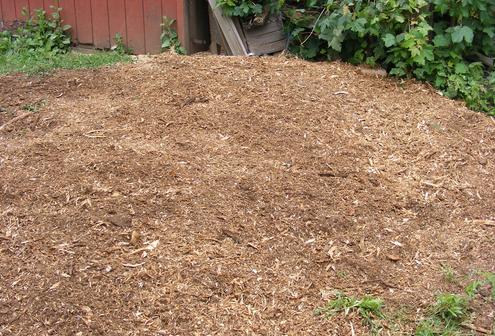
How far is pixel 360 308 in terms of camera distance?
3.24m

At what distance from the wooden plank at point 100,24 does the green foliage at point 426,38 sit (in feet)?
8.22

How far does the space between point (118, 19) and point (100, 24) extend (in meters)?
0.25

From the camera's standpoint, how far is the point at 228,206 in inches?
150

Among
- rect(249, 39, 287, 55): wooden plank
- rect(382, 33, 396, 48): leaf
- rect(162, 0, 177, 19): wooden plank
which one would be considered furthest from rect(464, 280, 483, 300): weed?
rect(162, 0, 177, 19): wooden plank

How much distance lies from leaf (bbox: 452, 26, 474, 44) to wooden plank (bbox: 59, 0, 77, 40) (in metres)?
4.01

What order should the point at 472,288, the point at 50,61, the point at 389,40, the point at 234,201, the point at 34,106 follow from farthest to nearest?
the point at 50,61 < the point at 389,40 < the point at 34,106 < the point at 234,201 < the point at 472,288

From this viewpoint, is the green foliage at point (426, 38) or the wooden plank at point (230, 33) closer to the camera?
the green foliage at point (426, 38)

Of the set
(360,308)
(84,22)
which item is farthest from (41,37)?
(360,308)

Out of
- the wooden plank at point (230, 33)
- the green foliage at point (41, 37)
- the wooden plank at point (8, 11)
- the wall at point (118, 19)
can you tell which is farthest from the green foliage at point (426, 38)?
the wooden plank at point (8, 11)

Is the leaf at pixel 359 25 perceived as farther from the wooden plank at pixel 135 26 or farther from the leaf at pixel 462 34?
the wooden plank at pixel 135 26

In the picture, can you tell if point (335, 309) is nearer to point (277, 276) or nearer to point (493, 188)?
point (277, 276)

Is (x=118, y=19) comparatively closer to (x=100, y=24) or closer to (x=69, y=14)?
(x=100, y=24)

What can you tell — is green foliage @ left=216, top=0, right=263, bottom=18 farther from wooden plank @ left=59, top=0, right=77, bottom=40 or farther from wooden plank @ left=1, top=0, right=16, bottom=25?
wooden plank @ left=1, top=0, right=16, bottom=25

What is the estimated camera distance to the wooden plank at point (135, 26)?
692cm
